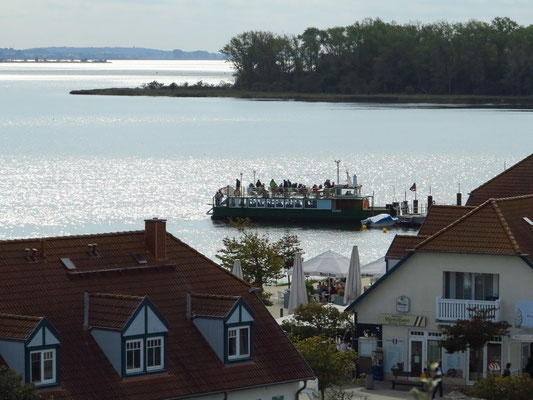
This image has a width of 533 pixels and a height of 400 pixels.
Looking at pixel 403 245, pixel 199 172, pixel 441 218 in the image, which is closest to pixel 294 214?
pixel 199 172

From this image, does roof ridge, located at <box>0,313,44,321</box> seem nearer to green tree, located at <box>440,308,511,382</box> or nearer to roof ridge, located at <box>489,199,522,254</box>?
green tree, located at <box>440,308,511,382</box>

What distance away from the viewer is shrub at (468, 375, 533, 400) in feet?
97.3

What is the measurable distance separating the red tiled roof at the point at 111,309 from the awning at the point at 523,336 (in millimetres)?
12337

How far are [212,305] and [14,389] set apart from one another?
5791 mm

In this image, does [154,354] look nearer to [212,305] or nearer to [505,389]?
[212,305]

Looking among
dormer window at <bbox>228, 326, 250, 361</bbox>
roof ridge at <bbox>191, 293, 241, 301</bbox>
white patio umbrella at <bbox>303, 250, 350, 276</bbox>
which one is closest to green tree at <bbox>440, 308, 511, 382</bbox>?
roof ridge at <bbox>191, 293, 241, 301</bbox>

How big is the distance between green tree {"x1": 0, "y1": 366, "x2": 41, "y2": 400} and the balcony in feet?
49.5

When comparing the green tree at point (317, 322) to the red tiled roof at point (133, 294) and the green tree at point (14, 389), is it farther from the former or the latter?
the green tree at point (14, 389)

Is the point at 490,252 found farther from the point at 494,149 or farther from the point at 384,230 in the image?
the point at 494,149

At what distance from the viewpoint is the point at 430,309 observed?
1455 inches

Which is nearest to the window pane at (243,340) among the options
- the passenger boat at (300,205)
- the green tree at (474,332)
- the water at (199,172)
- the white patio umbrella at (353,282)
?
the green tree at (474,332)

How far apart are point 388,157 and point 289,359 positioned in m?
132

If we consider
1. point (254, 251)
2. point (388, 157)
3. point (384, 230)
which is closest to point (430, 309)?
point (254, 251)

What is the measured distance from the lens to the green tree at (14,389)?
22844 millimetres
